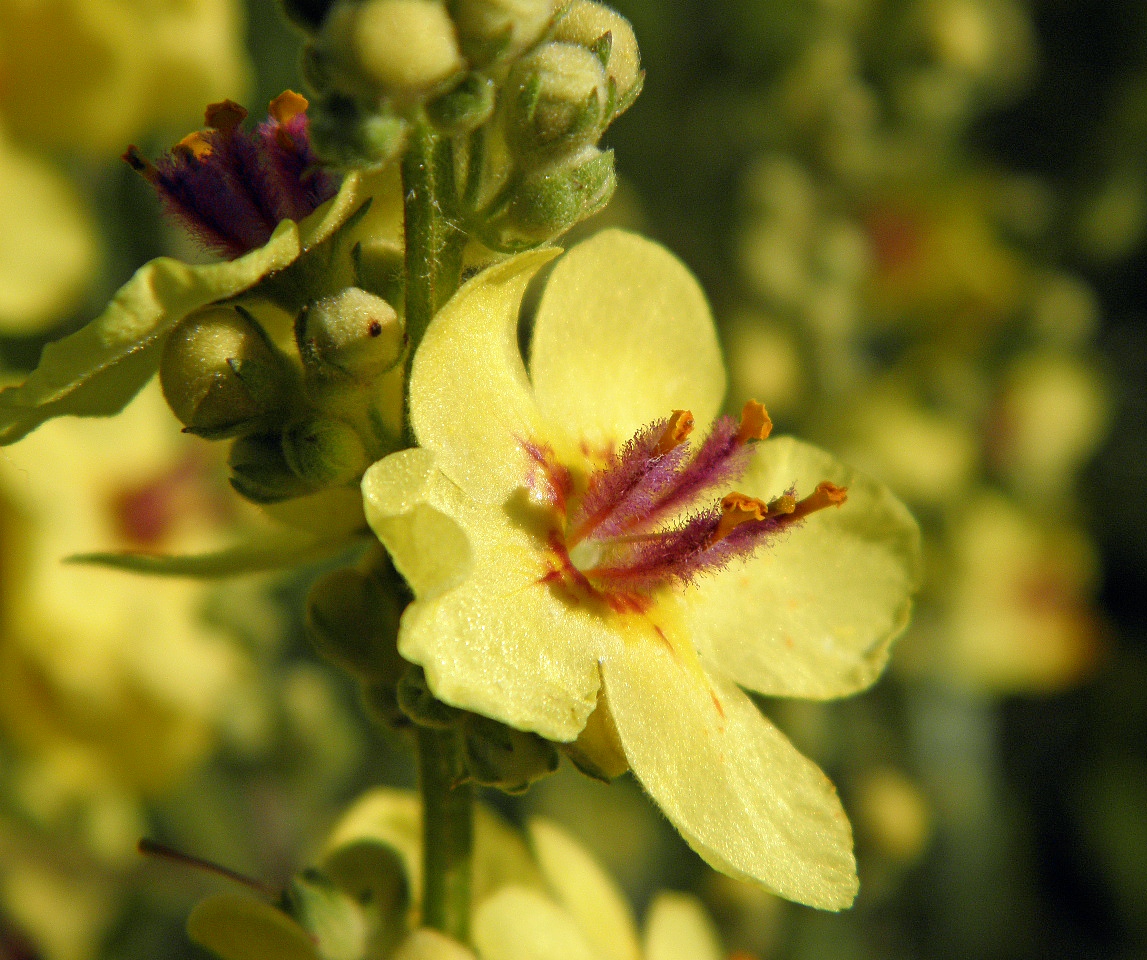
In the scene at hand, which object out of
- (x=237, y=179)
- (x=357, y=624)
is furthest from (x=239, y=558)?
(x=237, y=179)

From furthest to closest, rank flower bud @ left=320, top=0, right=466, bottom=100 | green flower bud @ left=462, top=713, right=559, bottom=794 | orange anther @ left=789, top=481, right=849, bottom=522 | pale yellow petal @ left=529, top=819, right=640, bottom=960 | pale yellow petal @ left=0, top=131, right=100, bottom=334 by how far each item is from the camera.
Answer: pale yellow petal @ left=0, top=131, right=100, bottom=334, pale yellow petal @ left=529, top=819, right=640, bottom=960, orange anther @ left=789, top=481, right=849, bottom=522, green flower bud @ left=462, top=713, right=559, bottom=794, flower bud @ left=320, top=0, right=466, bottom=100

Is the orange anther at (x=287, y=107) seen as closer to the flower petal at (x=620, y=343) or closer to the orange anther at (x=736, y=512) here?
the flower petal at (x=620, y=343)

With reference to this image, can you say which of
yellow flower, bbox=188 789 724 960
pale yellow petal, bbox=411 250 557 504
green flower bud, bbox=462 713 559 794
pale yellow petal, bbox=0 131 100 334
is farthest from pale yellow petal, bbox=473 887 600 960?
pale yellow petal, bbox=0 131 100 334

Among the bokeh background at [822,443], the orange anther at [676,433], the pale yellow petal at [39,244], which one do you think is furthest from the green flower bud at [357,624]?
the pale yellow petal at [39,244]

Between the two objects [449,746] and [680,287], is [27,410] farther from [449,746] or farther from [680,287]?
[680,287]

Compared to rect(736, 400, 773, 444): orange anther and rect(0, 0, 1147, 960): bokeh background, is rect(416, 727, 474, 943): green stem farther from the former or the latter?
rect(0, 0, 1147, 960): bokeh background

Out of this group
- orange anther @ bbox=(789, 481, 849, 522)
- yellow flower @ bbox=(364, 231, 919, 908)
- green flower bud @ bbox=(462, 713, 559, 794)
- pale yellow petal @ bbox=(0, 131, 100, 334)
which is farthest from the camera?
pale yellow petal @ bbox=(0, 131, 100, 334)
